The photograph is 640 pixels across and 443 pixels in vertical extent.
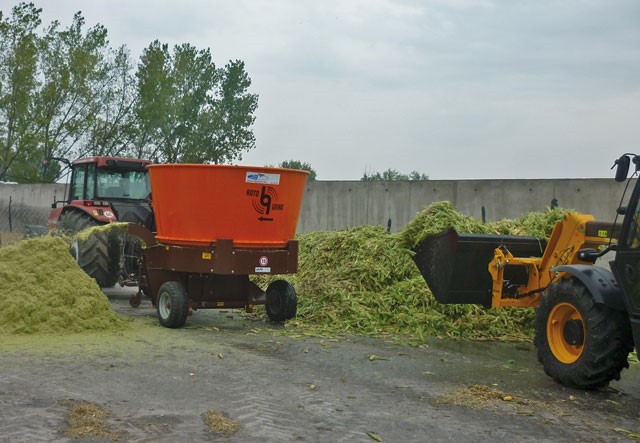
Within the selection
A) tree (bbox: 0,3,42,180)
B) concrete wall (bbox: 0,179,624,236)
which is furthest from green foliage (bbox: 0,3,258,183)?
concrete wall (bbox: 0,179,624,236)

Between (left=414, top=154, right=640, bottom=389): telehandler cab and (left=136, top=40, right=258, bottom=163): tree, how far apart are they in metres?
34.4

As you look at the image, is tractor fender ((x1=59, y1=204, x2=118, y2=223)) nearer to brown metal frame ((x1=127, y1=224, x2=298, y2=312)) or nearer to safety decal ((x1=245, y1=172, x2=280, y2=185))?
brown metal frame ((x1=127, y1=224, x2=298, y2=312))

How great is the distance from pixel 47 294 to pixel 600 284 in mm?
6362

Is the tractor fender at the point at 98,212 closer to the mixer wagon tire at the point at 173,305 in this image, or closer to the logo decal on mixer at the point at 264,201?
the mixer wagon tire at the point at 173,305

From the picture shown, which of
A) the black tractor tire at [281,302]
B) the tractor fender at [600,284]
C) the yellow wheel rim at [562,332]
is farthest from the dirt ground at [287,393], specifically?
the black tractor tire at [281,302]

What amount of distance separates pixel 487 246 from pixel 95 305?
4.85 m

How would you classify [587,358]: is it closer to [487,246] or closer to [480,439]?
[480,439]

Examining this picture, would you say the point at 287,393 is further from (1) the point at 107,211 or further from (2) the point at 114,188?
(2) the point at 114,188

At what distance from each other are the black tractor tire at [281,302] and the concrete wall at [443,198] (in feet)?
18.6

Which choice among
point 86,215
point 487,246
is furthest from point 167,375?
point 86,215

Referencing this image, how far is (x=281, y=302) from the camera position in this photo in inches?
406

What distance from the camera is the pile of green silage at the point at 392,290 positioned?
9.92 meters

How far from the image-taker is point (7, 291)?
30.1ft

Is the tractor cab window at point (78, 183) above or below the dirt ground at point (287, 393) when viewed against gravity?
above
